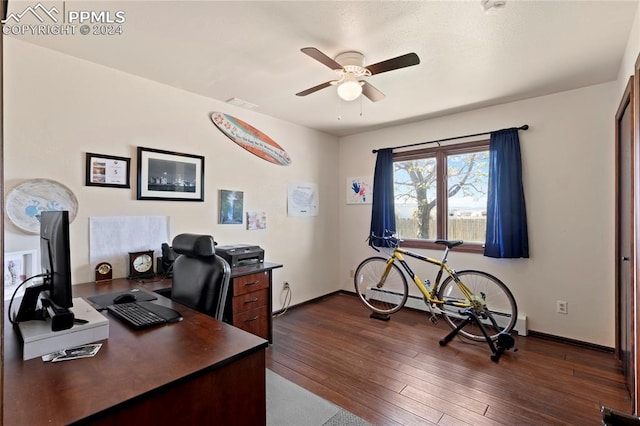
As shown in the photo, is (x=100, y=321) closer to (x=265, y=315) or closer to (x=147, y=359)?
(x=147, y=359)

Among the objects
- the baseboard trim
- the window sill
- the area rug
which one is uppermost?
the window sill

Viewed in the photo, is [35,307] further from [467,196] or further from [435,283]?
[467,196]

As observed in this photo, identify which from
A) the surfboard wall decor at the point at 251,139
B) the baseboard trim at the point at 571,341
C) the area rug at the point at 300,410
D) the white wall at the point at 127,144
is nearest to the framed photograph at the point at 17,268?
the white wall at the point at 127,144

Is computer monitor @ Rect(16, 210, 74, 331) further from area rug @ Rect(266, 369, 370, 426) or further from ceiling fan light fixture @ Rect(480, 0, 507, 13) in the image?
ceiling fan light fixture @ Rect(480, 0, 507, 13)

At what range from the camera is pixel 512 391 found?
2256mm

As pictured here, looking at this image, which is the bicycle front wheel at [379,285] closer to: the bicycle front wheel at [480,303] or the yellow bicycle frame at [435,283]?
the yellow bicycle frame at [435,283]

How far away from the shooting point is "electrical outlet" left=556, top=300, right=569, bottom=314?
3.08 meters

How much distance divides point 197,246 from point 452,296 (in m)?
2.89

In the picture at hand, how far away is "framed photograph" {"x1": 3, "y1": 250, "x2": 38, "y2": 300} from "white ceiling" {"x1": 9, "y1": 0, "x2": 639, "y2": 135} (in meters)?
1.48

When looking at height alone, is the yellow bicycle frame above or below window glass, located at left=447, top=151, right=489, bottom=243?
below

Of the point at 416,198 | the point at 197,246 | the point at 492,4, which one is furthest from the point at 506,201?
the point at 197,246

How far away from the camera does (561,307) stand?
10.2 ft

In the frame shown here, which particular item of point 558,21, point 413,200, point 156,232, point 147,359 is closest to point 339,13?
point 558,21

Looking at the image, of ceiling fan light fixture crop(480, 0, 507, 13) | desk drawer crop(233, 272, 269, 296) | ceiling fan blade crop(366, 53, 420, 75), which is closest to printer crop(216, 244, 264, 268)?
desk drawer crop(233, 272, 269, 296)
